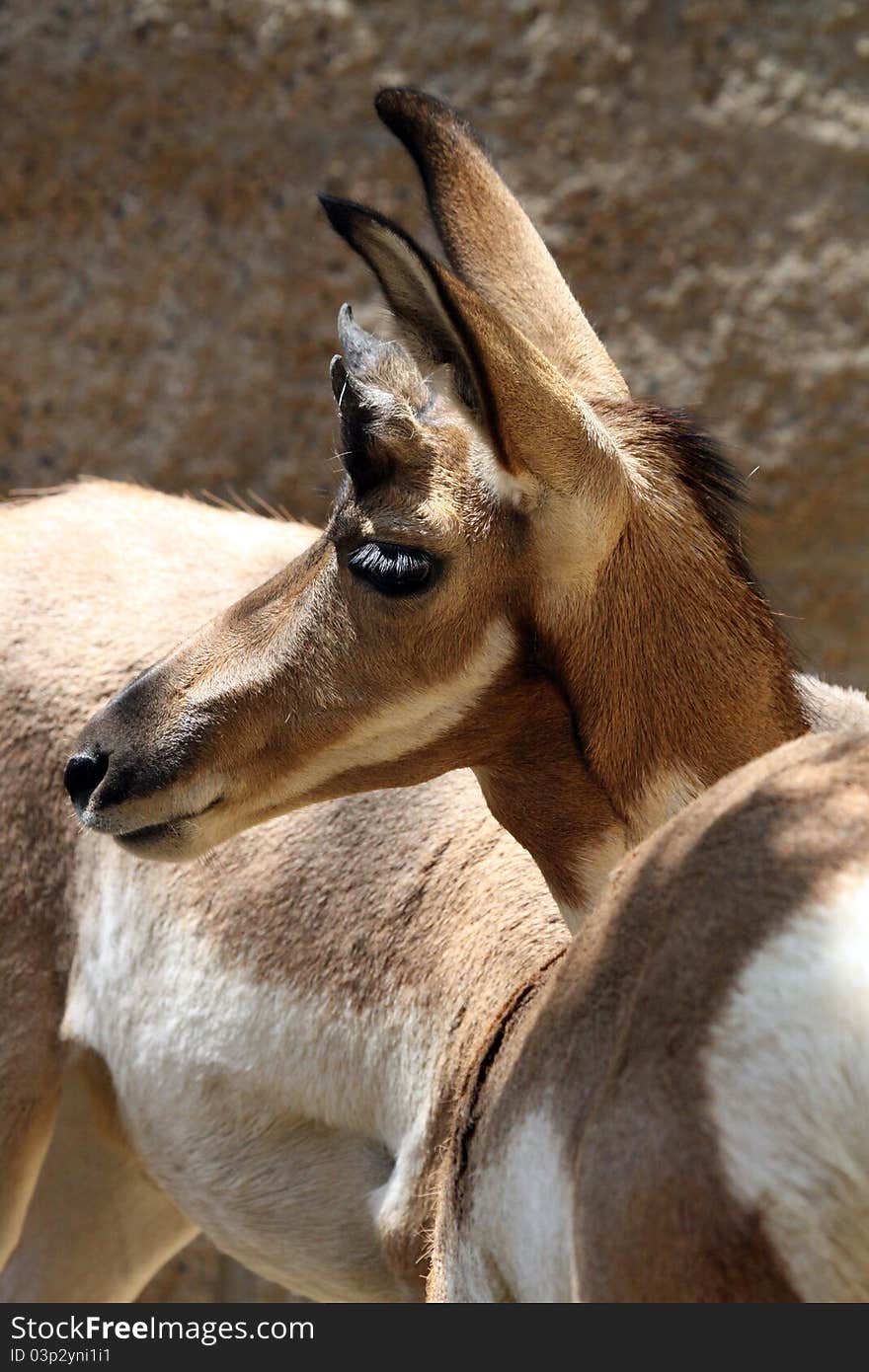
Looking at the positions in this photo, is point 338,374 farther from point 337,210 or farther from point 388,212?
point 388,212

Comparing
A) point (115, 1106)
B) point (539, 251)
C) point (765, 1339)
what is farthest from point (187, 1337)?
point (539, 251)

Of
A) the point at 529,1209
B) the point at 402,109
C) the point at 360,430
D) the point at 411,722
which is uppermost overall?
the point at 402,109

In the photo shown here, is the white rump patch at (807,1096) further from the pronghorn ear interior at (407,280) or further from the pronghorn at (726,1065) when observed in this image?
the pronghorn ear interior at (407,280)

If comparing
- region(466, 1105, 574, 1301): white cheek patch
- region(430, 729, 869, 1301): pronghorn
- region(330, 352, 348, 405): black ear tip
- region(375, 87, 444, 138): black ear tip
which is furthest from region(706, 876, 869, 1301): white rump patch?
region(375, 87, 444, 138): black ear tip

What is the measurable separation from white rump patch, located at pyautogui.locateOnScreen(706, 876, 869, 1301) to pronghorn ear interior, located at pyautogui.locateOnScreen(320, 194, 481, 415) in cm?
94

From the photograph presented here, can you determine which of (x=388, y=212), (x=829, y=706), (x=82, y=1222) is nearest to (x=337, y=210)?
(x=829, y=706)

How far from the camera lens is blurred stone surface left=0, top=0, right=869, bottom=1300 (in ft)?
14.7

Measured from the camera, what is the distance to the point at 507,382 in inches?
78.7

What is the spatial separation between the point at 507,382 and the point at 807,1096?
0.98 metres

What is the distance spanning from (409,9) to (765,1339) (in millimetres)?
3996

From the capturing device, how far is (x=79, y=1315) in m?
2.03

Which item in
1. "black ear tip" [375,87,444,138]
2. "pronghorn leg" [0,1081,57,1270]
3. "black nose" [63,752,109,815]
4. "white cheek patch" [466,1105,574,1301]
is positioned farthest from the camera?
"pronghorn leg" [0,1081,57,1270]

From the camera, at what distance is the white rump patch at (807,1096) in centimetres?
128

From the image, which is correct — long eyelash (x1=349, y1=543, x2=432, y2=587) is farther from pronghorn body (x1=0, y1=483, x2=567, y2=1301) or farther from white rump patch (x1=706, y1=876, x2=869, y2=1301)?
white rump patch (x1=706, y1=876, x2=869, y2=1301)
